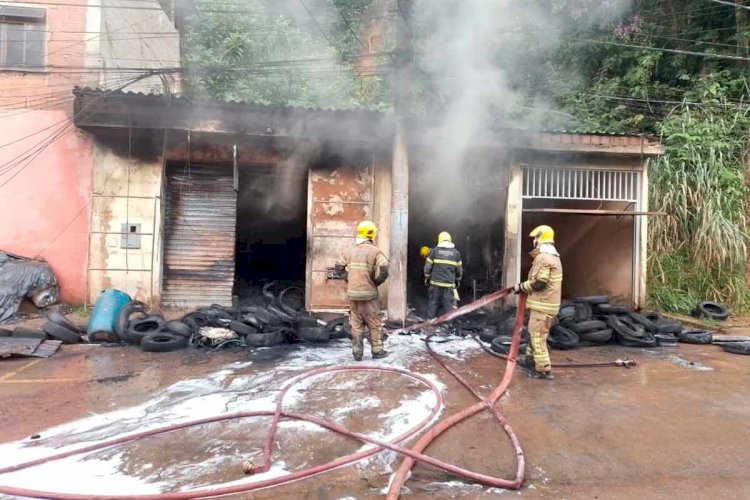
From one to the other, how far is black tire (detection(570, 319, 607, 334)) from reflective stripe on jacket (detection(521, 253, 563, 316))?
1.91 meters

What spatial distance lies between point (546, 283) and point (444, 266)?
2.62 meters

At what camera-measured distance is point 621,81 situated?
44.5ft

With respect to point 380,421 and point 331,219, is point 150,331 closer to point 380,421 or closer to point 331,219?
point 331,219

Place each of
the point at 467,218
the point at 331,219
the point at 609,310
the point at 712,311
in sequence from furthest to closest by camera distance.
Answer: the point at 467,218
the point at 712,311
the point at 331,219
the point at 609,310

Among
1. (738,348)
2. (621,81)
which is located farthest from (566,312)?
(621,81)

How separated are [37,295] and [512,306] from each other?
27.0 feet

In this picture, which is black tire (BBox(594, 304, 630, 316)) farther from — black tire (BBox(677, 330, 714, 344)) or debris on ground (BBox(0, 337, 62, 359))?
debris on ground (BBox(0, 337, 62, 359))

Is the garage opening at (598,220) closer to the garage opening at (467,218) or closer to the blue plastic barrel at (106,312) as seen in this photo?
the garage opening at (467,218)

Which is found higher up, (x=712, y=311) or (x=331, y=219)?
(x=331, y=219)

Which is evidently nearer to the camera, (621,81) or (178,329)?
(178,329)

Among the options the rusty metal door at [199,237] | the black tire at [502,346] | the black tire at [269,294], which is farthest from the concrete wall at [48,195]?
the black tire at [502,346]

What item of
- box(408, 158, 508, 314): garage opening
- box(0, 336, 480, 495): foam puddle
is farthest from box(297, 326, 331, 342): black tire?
box(408, 158, 508, 314): garage opening

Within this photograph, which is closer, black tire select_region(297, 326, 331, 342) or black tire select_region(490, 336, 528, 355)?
black tire select_region(490, 336, 528, 355)

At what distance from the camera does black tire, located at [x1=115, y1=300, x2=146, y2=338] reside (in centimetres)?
674
